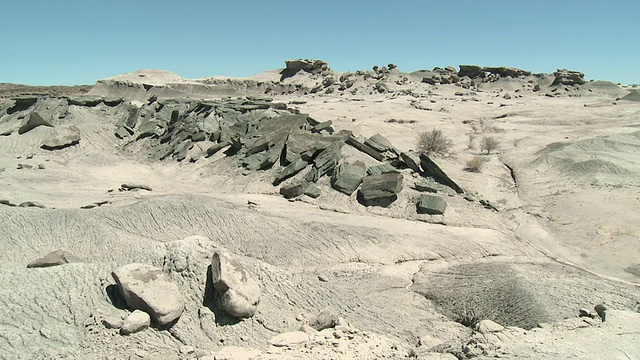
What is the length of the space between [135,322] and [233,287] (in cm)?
113

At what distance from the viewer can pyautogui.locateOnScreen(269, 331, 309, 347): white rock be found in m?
4.80

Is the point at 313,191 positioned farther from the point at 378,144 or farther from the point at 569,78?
the point at 569,78

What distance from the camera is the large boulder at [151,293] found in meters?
4.84

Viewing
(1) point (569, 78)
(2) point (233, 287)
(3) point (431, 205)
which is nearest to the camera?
(2) point (233, 287)

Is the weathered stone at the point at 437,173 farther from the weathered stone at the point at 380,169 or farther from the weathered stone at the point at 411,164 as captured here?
the weathered stone at the point at 380,169

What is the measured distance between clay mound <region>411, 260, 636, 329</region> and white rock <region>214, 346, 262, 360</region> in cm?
307

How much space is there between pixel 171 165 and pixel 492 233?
37.5ft

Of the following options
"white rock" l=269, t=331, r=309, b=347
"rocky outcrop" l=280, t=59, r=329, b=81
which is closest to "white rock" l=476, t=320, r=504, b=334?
"white rock" l=269, t=331, r=309, b=347

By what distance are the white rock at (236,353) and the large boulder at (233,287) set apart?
0.57 metres

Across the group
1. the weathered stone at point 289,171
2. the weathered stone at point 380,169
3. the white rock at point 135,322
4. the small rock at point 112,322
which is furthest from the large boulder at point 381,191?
the small rock at point 112,322

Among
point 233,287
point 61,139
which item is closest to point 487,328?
point 233,287

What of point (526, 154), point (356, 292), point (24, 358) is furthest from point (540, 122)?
point (24, 358)

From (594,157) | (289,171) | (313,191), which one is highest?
(594,157)

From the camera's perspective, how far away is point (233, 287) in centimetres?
529
